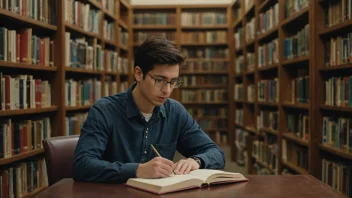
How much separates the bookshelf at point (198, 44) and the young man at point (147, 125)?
189 inches

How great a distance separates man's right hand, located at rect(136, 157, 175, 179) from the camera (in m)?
1.33

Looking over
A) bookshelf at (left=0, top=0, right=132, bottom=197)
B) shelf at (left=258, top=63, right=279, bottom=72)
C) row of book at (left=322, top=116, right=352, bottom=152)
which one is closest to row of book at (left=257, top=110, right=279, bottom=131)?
shelf at (left=258, top=63, right=279, bottom=72)

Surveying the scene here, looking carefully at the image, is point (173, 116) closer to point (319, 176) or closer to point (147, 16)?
point (319, 176)

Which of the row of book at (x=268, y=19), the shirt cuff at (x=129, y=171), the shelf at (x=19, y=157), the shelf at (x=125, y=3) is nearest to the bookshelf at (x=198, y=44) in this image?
the shelf at (x=125, y=3)

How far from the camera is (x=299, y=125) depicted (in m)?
3.38

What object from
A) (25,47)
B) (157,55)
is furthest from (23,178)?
(157,55)

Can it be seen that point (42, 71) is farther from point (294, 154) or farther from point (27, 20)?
point (294, 154)

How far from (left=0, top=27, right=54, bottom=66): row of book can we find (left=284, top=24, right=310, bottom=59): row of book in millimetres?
1992

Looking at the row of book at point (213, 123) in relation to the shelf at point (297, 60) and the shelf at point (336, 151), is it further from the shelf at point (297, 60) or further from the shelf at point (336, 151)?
the shelf at point (336, 151)

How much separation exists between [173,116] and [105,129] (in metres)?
0.35

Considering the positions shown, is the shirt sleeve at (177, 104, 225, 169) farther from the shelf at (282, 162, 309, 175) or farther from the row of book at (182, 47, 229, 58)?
the row of book at (182, 47, 229, 58)

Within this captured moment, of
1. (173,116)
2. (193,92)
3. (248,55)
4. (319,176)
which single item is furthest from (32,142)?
(193,92)

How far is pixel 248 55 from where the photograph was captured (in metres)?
5.32

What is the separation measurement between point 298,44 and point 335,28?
0.75m
